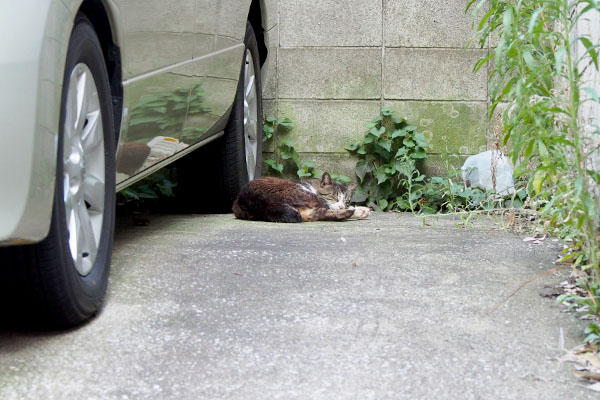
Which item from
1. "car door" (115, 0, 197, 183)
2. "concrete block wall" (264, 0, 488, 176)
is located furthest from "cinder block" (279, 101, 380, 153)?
"car door" (115, 0, 197, 183)

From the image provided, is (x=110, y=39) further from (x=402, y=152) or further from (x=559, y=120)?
(x=402, y=152)

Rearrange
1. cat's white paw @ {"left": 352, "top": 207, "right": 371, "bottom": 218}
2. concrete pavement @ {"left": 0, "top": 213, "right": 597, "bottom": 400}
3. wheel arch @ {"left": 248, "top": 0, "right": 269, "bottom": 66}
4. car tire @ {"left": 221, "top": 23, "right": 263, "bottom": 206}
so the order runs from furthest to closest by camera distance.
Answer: wheel arch @ {"left": 248, "top": 0, "right": 269, "bottom": 66} → cat's white paw @ {"left": 352, "top": 207, "right": 371, "bottom": 218} → car tire @ {"left": 221, "top": 23, "right": 263, "bottom": 206} → concrete pavement @ {"left": 0, "top": 213, "right": 597, "bottom": 400}

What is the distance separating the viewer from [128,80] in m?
2.75

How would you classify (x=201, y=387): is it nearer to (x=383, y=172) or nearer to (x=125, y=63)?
(x=125, y=63)

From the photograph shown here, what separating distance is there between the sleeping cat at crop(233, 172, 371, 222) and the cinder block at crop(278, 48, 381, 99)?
914mm

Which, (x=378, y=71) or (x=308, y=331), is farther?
(x=378, y=71)

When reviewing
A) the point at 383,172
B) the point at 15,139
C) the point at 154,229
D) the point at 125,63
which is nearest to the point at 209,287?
the point at 125,63

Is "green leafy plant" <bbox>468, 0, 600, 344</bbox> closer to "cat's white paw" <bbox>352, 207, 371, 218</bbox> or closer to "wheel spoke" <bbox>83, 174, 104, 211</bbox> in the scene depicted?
"wheel spoke" <bbox>83, 174, 104, 211</bbox>

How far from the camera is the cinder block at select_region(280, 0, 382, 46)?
5.87 meters

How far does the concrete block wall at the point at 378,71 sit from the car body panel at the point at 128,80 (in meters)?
1.34

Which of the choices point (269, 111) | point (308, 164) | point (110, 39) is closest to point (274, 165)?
point (308, 164)

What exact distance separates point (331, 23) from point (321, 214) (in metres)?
1.71

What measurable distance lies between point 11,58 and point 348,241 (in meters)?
2.14

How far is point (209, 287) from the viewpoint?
2.84 meters
